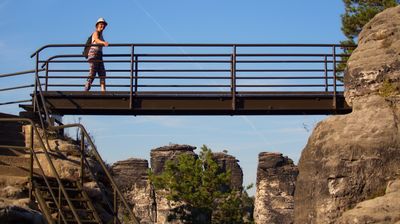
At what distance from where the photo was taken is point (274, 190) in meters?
43.4

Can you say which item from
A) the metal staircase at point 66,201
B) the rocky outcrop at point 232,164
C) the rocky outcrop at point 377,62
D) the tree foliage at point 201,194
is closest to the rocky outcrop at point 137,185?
the rocky outcrop at point 232,164

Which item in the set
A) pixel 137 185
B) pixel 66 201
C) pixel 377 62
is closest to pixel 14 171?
pixel 66 201

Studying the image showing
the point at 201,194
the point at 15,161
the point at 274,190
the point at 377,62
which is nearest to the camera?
the point at 15,161

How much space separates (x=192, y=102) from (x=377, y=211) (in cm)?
733

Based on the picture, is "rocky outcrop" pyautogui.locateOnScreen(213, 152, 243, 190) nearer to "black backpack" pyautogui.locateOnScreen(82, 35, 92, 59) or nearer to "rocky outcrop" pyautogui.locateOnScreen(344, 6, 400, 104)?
"black backpack" pyautogui.locateOnScreen(82, 35, 92, 59)

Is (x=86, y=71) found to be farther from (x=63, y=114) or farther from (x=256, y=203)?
(x=256, y=203)

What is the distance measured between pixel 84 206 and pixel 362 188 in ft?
15.7

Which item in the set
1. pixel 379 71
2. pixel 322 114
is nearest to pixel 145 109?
pixel 322 114

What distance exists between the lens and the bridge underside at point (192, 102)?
1844 cm

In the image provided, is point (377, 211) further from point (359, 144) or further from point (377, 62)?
point (377, 62)

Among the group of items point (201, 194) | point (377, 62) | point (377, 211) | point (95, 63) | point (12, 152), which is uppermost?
point (95, 63)

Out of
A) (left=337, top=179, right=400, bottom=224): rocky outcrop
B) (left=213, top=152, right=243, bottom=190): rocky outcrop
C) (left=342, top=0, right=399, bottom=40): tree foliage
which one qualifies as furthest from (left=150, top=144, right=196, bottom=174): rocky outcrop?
(left=337, top=179, right=400, bottom=224): rocky outcrop

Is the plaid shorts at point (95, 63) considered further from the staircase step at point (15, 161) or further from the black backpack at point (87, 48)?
the staircase step at point (15, 161)

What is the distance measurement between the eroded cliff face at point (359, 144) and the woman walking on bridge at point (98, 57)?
6106 millimetres
